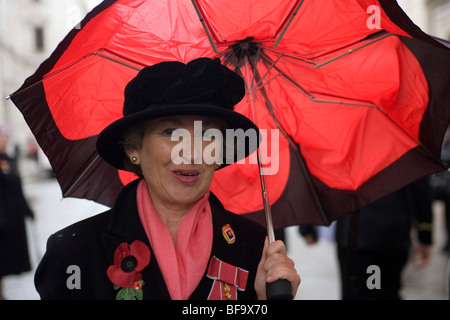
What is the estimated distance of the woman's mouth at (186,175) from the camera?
1.68 m

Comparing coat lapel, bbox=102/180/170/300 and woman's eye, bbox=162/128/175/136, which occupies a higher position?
woman's eye, bbox=162/128/175/136

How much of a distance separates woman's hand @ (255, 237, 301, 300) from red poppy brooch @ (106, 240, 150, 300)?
42 cm

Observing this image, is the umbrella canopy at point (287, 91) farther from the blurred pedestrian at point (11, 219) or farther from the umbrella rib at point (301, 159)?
the blurred pedestrian at point (11, 219)

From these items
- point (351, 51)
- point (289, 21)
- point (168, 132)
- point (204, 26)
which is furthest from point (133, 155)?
point (351, 51)

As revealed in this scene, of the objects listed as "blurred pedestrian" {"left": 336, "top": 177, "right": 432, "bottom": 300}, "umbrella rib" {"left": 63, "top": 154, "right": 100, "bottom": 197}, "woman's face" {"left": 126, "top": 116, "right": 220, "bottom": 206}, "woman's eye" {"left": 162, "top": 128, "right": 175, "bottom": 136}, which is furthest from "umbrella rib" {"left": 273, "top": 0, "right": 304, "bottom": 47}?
"blurred pedestrian" {"left": 336, "top": 177, "right": 432, "bottom": 300}

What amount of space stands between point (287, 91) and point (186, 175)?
87 centimetres

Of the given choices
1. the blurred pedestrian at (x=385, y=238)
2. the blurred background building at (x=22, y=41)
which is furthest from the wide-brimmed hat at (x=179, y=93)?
the blurred background building at (x=22, y=41)

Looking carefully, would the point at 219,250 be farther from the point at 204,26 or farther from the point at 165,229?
the point at 204,26

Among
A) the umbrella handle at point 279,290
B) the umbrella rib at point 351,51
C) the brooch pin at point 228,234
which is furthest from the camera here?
the umbrella rib at point 351,51

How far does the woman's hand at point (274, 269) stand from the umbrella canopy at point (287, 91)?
68cm

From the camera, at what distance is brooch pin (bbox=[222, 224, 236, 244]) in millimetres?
1795

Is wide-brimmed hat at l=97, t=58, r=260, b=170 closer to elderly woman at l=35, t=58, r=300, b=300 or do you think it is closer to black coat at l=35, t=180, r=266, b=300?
elderly woman at l=35, t=58, r=300, b=300

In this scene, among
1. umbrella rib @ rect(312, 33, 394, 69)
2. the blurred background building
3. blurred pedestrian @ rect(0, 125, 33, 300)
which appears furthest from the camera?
the blurred background building
